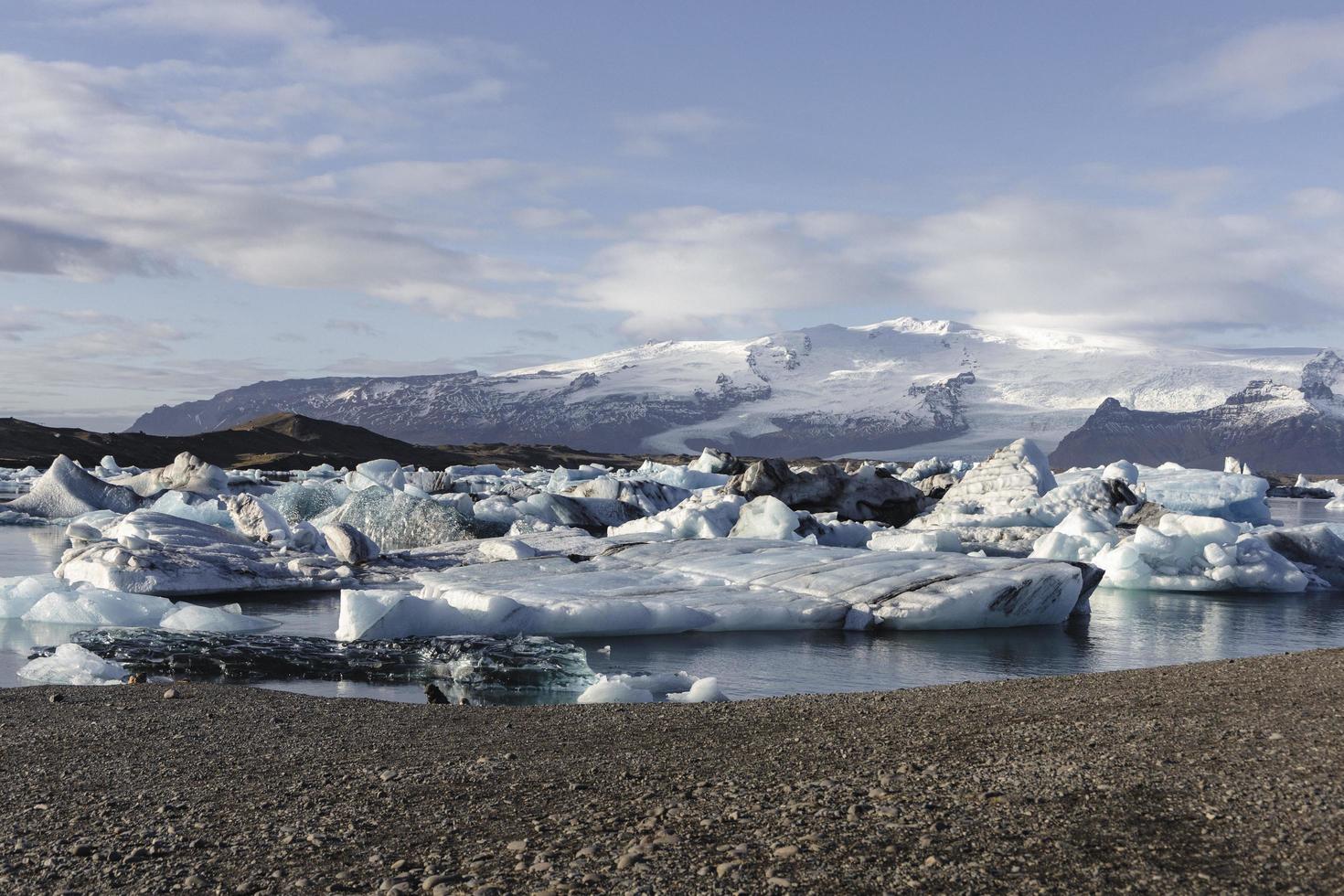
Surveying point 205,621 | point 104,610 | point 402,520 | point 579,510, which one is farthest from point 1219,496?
point 104,610

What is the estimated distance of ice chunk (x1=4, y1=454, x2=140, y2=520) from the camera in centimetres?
2683

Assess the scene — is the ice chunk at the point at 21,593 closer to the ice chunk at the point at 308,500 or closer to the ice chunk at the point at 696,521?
the ice chunk at the point at 696,521

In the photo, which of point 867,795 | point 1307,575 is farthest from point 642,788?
point 1307,575

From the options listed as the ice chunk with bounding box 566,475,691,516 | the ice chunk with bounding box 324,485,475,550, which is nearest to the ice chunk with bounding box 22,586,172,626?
the ice chunk with bounding box 324,485,475,550

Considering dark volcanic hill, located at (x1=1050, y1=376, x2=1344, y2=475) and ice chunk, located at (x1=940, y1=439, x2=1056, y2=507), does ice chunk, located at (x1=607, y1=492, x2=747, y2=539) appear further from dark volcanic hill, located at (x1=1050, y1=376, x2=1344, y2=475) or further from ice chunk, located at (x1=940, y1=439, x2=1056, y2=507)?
dark volcanic hill, located at (x1=1050, y1=376, x2=1344, y2=475)

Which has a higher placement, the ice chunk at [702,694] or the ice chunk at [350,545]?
the ice chunk at [350,545]

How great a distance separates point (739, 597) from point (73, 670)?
6.11m

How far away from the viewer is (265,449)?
71.3 m

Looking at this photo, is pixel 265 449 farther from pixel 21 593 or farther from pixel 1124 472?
pixel 21 593

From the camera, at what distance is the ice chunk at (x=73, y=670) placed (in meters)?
7.81

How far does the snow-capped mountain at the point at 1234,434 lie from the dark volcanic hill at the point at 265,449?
375 feet

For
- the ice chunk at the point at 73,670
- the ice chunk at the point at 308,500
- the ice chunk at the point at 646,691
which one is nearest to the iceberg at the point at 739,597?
the ice chunk at the point at 73,670

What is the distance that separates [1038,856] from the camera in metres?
3.38

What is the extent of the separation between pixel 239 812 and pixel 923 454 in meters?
117
